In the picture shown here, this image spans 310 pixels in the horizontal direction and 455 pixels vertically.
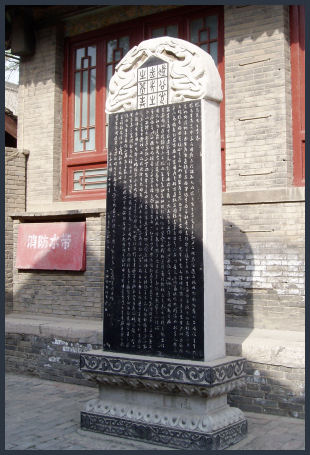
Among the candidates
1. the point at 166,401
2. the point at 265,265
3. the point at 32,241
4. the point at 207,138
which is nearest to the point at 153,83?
the point at 207,138

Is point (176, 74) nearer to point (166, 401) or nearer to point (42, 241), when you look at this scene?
point (166, 401)

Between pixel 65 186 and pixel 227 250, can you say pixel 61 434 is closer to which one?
pixel 227 250

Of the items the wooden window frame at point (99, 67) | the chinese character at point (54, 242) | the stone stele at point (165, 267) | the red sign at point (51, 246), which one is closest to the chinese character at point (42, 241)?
the red sign at point (51, 246)

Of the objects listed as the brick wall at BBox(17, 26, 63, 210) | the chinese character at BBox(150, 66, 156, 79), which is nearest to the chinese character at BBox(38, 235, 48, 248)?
the brick wall at BBox(17, 26, 63, 210)

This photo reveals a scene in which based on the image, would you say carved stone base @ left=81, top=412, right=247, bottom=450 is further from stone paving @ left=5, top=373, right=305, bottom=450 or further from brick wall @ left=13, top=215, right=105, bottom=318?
brick wall @ left=13, top=215, right=105, bottom=318

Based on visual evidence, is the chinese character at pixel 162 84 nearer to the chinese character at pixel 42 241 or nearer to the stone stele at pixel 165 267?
the stone stele at pixel 165 267

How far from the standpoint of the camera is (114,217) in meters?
5.29

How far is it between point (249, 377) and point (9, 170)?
194 inches

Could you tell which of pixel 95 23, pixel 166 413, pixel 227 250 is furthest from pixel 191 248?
pixel 95 23

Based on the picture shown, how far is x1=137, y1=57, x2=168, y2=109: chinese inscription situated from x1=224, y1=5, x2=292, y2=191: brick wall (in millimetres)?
1956

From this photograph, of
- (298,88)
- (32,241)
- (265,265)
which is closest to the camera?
(265,265)

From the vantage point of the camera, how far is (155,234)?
Result: 5000mm

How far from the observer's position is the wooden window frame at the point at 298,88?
6.66m

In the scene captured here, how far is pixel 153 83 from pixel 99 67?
3.47 meters
